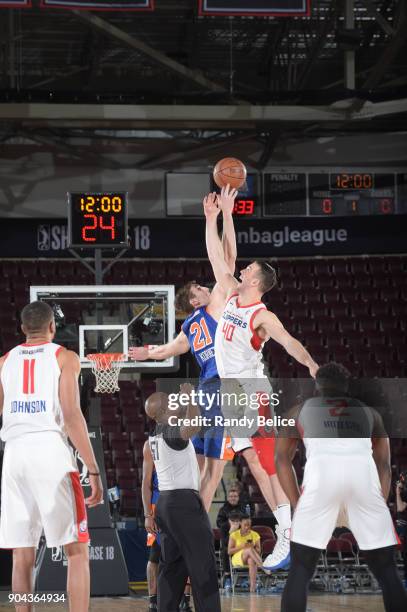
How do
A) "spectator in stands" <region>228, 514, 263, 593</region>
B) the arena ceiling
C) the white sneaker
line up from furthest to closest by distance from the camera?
the arena ceiling < "spectator in stands" <region>228, 514, 263, 593</region> < the white sneaker

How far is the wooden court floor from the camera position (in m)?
10.0

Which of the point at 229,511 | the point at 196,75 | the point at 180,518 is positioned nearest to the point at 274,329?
the point at 180,518

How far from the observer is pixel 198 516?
7215 millimetres

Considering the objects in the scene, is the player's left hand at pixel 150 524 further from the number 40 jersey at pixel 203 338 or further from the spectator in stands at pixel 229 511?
the spectator in stands at pixel 229 511

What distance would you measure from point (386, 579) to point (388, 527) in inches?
12.5

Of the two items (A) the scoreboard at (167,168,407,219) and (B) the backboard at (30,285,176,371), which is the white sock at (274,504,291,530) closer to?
(B) the backboard at (30,285,176,371)

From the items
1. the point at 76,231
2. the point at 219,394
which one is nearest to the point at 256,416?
the point at 219,394

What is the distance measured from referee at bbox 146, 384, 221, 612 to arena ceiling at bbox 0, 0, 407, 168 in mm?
9728

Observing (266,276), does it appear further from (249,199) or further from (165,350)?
(249,199)

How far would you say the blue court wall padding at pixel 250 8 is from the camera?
42.1 feet

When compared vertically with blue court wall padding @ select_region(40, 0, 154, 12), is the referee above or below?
below

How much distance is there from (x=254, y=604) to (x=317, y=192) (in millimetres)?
11800

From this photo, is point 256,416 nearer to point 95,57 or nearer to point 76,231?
point 76,231

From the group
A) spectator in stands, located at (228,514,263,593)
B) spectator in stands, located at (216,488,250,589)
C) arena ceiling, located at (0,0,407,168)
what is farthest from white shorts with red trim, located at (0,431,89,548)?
arena ceiling, located at (0,0,407,168)
